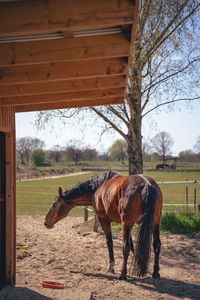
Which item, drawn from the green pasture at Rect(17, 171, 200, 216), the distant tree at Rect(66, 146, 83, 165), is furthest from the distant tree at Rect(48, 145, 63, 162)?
the green pasture at Rect(17, 171, 200, 216)

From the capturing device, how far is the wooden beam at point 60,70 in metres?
3.25

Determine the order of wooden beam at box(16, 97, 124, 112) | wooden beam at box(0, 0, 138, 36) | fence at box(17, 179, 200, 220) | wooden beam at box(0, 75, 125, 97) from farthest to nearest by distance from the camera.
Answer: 1. fence at box(17, 179, 200, 220)
2. wooden beam at box(16, 97, 124, 112)
3. wooden beam at box(0, 75, 125, 97)
4. wooden beam at box(0, 0, 138, 36)

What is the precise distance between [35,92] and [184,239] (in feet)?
16.3

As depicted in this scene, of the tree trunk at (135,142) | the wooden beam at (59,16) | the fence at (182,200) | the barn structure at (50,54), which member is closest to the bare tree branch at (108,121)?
the tree trunk at (135,142)

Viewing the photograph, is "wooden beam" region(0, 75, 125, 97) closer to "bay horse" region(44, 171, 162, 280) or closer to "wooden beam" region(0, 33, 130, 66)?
"wooden beam" region(0, 33, 130, 66)

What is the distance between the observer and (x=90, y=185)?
5.33 m

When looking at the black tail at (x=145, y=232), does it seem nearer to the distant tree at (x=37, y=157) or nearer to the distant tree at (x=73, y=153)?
the distant tree at (x=37, y=157)

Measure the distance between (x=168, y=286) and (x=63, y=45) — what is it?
349 centimetres

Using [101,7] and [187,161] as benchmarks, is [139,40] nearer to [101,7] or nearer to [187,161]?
[101,7]

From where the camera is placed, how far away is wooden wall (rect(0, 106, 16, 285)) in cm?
395

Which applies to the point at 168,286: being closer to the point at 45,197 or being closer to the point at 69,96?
the point at 69,96

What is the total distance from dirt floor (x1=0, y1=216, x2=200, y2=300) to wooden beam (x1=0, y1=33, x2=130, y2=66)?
8.67 ft

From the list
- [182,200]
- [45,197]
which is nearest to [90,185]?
[182,200]

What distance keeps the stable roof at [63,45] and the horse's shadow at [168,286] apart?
285cm
